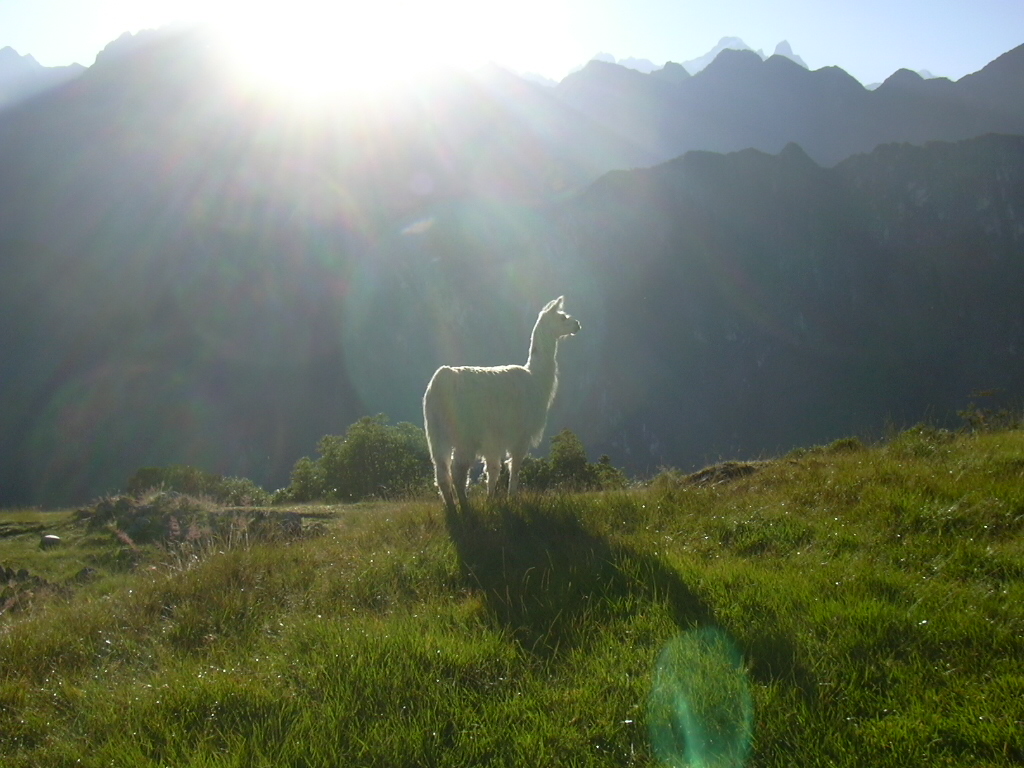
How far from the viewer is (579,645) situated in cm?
363

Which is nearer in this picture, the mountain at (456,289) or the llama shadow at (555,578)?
the llama shadow at (555,578)

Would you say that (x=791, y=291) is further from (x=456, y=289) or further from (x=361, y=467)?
(x=361, y=467)

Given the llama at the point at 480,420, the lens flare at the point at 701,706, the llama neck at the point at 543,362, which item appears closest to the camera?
the lens flare at the point at 701,706

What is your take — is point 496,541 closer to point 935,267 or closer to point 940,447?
point 940,447

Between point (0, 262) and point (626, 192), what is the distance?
133949mm

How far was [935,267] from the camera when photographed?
5413 inches

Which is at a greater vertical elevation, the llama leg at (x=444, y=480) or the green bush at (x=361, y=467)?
the llama leg at (x=444, y=480)

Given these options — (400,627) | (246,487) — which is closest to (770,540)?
(400,627)

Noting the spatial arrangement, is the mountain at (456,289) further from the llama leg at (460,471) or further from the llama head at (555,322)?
the llama leg at (460,471)

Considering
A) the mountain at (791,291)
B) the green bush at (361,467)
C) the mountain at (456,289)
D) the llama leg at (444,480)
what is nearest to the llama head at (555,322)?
the llama leg at (444,480)

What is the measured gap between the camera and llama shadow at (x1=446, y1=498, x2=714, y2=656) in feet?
12.8

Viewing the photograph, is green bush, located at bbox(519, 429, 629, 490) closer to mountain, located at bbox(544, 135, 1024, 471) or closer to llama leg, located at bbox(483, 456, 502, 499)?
llama leg, located at bbox(483, 456, 502, 499)

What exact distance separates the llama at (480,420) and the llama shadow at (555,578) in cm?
139

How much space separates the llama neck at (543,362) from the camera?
9.49m
